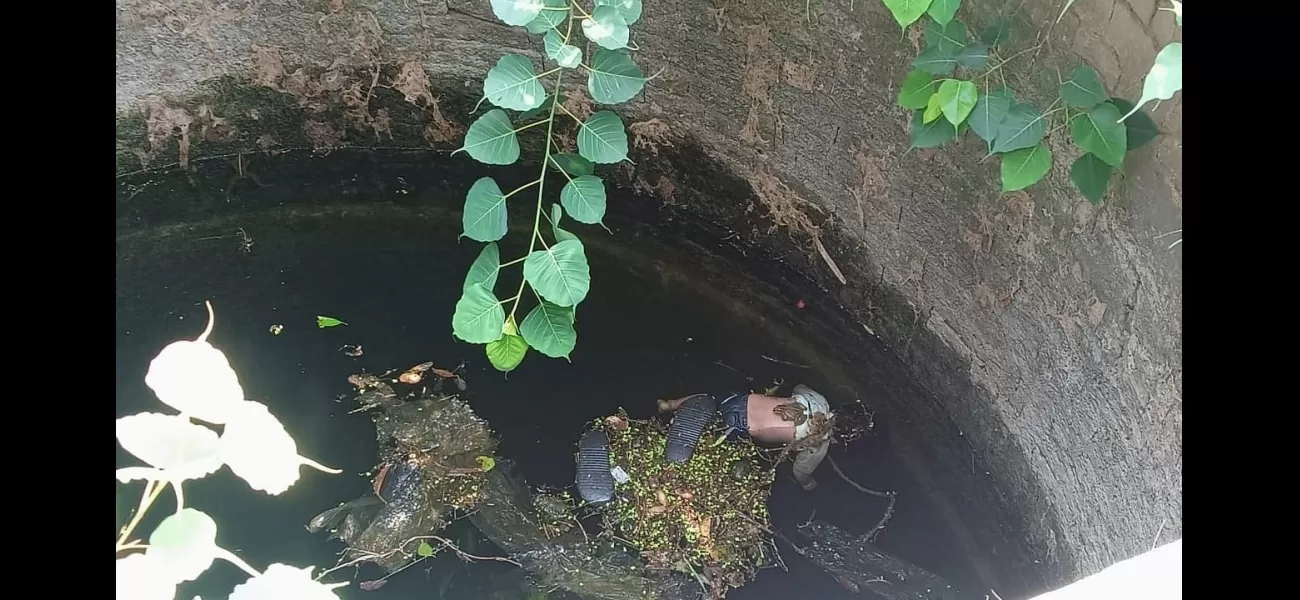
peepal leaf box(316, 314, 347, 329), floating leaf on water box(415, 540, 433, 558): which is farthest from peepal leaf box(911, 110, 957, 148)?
Answer: peepal leaf box(316, 314, 347, 329)

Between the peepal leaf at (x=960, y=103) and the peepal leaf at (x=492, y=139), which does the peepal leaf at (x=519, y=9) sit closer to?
the peepal leaf at (x=492, y=139)

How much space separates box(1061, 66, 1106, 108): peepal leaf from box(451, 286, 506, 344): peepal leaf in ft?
2.83

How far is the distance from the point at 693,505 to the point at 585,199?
3.10 ft

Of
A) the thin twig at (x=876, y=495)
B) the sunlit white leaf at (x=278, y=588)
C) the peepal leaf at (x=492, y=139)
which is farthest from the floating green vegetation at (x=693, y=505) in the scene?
the sunlit white leaf at (x=278, y=588)

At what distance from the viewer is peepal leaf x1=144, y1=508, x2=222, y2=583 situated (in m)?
0.54

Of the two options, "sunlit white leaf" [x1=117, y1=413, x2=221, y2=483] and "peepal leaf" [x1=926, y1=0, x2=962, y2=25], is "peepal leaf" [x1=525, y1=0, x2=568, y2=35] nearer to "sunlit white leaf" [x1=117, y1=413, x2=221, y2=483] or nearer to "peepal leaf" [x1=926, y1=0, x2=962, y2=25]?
"peepal leaf" [x1=926, y1=0, x2=962, y2=25]

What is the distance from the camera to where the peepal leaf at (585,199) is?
1063mm

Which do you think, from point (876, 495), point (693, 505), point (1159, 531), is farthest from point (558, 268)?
point (876, 495)

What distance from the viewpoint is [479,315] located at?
1.03 m

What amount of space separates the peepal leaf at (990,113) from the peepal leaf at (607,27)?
1.72 feet

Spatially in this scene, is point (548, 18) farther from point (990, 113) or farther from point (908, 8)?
point (990, 113)

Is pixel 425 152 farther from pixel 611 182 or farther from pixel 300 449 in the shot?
pixel 300 449

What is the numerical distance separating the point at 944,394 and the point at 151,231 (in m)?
2.16
